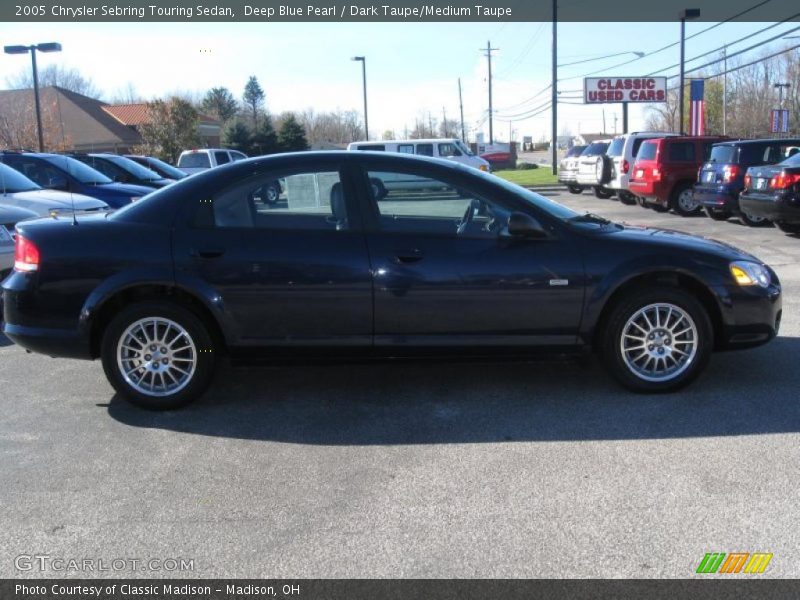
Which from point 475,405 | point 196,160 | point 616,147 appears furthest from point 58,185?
point 616,147

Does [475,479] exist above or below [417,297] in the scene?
below

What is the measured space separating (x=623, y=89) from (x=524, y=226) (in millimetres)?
37855

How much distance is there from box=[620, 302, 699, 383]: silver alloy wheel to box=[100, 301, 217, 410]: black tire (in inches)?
108

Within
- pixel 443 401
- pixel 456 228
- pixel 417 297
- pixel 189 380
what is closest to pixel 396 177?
pixel 456 228

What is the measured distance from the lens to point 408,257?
4859mm

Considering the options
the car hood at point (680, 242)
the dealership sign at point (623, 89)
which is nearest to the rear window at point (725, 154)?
the car hood at point (680, 242)

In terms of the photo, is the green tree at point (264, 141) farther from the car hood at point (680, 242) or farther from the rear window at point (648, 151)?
the car hood at point (680, 242)

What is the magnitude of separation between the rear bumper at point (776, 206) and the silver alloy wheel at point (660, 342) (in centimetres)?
843

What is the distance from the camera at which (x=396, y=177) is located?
5066 mm

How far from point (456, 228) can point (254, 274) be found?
1340 millimetres

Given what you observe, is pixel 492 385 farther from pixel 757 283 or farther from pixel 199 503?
pixel 199 503

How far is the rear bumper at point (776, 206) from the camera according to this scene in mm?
12055

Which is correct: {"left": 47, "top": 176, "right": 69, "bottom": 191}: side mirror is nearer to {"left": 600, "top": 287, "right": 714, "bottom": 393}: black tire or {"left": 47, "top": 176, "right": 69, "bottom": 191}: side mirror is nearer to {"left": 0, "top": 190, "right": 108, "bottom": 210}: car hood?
{"left": 0, "top": 190, "right": 108, "bottom": 210}: car hood

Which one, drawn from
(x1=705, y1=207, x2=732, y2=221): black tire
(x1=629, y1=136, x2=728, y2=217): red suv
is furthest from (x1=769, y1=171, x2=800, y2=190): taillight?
(x1=629, y1=136, x2=728, y2=217): red suv
